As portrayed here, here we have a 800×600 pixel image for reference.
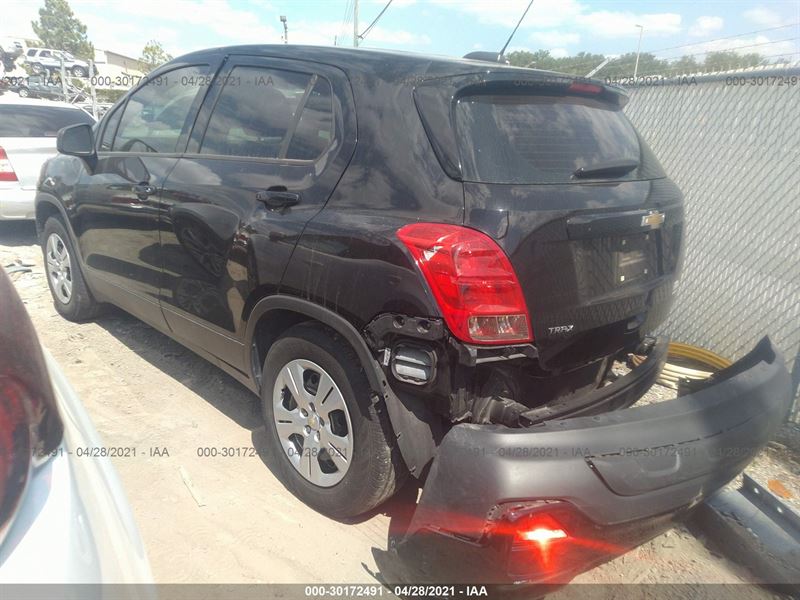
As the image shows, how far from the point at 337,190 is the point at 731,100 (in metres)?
3.34

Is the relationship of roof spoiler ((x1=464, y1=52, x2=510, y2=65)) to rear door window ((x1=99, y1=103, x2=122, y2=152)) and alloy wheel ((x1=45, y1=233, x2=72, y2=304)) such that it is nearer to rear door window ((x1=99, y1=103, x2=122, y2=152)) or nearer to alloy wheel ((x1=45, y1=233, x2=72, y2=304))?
rear door window ((x1=99, y1=103, x2=122, y2=152))

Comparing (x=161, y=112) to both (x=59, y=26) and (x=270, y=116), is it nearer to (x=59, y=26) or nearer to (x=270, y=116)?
(x=270, y=116)

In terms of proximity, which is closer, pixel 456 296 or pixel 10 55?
pixel 456 296

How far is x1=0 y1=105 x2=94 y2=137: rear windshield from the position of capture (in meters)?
7.14

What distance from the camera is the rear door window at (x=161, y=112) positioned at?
3.36 m

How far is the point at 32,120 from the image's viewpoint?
7.43 metres

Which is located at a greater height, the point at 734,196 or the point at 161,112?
the point at 161,112

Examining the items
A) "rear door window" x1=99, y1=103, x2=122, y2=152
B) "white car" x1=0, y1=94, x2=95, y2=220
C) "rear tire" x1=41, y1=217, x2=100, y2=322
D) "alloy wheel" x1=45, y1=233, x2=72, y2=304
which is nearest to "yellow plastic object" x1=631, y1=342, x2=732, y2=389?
"rear door window" x1=99, y1=103, x2=122, y2=152

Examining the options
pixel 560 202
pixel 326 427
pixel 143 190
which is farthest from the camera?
pixel 143 190

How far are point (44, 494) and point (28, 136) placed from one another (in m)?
7.60

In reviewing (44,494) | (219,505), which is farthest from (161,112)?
(44,494)

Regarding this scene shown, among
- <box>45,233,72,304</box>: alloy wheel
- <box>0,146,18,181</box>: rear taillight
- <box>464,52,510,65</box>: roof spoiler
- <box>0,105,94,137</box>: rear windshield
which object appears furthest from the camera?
<box>0,105,94,137</box>: rear windshield

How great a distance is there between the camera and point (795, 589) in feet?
7.68

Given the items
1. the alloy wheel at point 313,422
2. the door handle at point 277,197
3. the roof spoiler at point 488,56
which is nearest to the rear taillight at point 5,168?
the door handle at point 277,197
